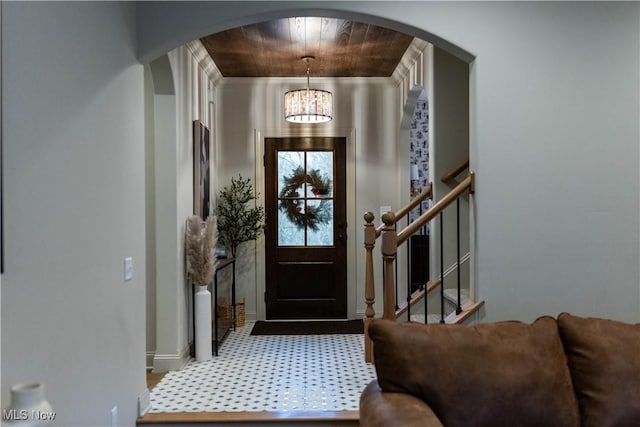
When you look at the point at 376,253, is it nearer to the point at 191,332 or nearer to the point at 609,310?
the point at 191,332

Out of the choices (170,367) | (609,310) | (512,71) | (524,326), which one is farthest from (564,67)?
(170,367)

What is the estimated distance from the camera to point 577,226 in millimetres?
2658

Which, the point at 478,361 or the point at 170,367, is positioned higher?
the point at 478,361

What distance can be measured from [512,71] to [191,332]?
121 inches

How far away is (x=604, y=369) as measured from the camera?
5.89 feet

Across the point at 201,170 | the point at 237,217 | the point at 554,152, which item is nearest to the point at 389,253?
the point at 554,152

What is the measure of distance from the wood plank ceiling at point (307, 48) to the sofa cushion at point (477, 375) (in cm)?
254

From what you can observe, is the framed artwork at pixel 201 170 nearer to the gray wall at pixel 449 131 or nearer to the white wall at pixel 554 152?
the white wall at pixel 554 152

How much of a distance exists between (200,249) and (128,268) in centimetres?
127

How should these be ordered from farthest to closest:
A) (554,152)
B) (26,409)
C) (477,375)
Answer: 1. (554,152)
2. (477,375)
3. (26,409)

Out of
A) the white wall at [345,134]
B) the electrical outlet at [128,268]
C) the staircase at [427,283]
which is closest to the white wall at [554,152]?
the staircase at [427,283]

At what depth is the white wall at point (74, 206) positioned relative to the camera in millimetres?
1512

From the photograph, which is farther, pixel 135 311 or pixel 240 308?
pixel 240 308

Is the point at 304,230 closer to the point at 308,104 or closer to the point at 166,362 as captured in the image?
the point at 308,104
